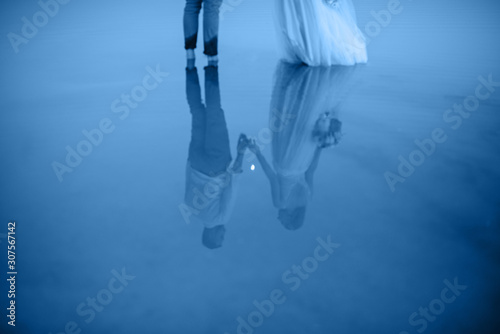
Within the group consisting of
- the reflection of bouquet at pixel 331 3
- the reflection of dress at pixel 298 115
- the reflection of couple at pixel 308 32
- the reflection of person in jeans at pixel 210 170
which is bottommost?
the reflection of dress at pixel 298 115

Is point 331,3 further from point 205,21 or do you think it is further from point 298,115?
point 298,115

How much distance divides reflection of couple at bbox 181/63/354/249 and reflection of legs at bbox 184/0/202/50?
12.5 inches

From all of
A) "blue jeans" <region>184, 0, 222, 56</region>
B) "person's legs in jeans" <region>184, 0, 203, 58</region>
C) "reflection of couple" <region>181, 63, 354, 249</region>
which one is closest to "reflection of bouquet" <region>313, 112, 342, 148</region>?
"reflection of couple" <region>181, 63, 354, 249</region>

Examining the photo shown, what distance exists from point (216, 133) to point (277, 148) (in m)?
0.37

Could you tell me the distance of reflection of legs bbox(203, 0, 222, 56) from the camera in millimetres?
3055

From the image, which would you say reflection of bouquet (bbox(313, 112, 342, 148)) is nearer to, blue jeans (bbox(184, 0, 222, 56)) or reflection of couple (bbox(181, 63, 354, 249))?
reflection of couple (bbox(181, 63, 354, 249))

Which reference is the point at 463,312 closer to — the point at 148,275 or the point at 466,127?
the point at 148,275

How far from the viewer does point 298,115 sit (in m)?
2.40

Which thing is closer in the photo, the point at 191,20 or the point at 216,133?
the point at 216,133

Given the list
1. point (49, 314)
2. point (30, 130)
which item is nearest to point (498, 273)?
point (49, 314)

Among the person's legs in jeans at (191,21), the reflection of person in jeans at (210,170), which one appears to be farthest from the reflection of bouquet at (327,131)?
the person's legs in jeans at (191,21)

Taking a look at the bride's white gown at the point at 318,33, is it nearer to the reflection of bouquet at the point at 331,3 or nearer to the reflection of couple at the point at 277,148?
the reflection of bouquet at the point at 331,3

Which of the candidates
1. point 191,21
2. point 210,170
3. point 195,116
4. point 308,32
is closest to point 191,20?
point 191,21

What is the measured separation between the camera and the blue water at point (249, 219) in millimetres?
1102
